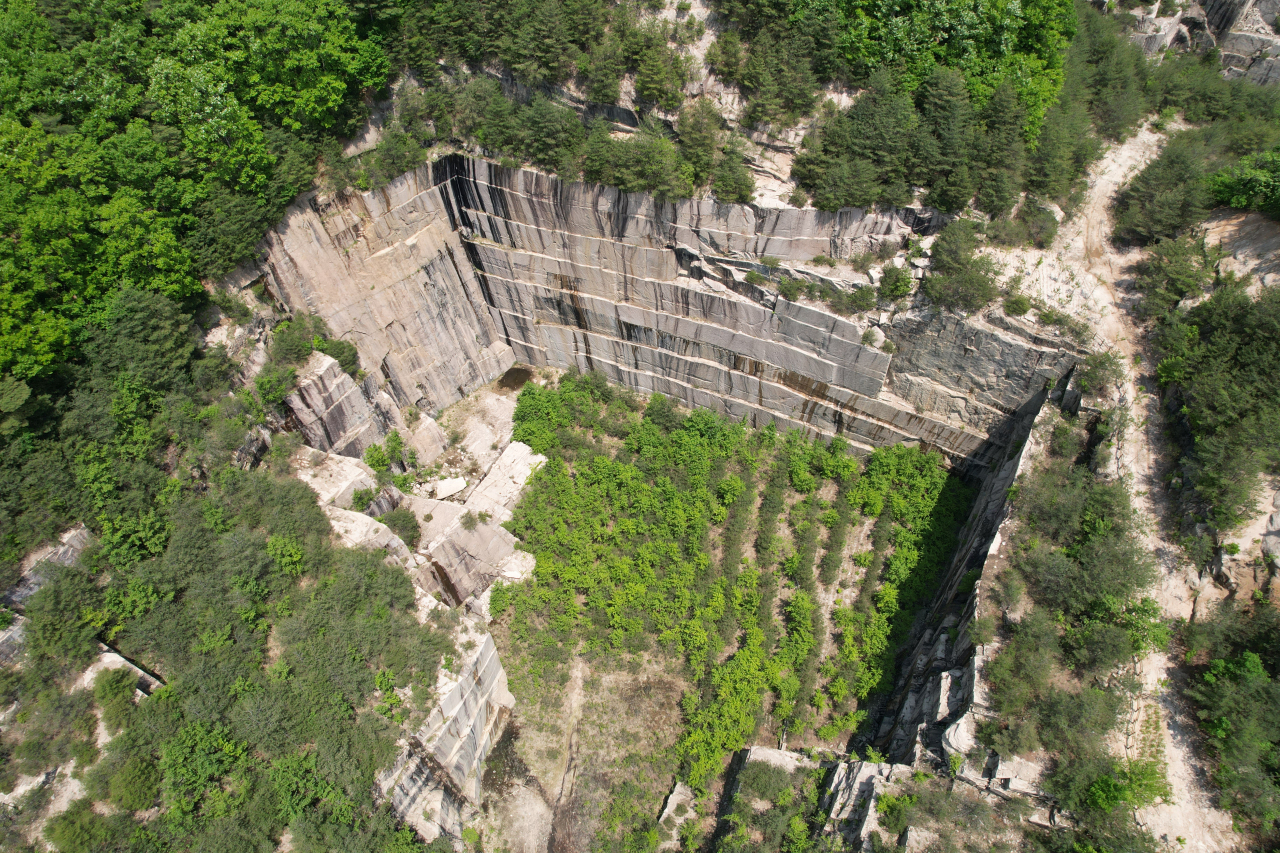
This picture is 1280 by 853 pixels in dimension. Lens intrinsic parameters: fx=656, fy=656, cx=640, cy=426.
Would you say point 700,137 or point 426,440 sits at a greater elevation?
point 700,137

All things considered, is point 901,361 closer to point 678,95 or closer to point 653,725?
point 678,95

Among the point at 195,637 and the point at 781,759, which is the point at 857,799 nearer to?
the point at 781,759

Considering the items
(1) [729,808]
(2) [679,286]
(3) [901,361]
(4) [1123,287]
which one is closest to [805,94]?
(2) [679,286]

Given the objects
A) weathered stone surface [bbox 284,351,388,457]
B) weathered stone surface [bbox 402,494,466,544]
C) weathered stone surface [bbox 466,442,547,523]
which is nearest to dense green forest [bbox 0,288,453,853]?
weathered stone surface [bbox 284,351,388,457]

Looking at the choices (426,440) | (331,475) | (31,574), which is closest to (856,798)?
(331,475)

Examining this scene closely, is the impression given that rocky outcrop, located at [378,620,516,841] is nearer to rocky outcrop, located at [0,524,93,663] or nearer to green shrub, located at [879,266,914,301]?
rocky outcrop, located at [0,524,93,663]

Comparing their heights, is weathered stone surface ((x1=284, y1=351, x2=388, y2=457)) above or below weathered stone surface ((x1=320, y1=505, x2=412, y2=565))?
above
